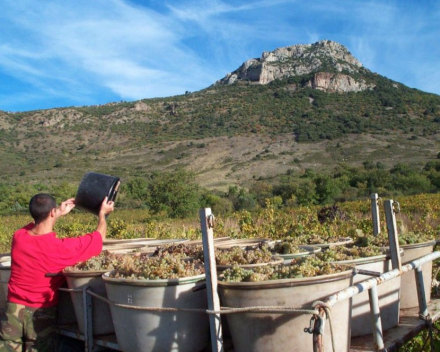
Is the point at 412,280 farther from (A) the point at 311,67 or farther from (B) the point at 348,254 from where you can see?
(A) the point at 311,67

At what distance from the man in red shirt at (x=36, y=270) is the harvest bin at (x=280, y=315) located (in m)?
1.23

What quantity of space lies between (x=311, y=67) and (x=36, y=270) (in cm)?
8746

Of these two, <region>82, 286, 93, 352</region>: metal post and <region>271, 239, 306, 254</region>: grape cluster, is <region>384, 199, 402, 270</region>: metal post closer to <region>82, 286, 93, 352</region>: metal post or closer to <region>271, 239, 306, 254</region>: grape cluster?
<region>271, 239, 306, 254</region>: grape cluster

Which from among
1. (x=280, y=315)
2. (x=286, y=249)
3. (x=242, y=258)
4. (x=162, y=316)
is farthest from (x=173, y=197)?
(x=280, y=315)

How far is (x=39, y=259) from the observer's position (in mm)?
2994

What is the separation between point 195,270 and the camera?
2.56m

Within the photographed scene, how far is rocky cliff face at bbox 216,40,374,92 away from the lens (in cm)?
7731

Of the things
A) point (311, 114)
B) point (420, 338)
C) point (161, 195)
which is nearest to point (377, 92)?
point (311, 114)

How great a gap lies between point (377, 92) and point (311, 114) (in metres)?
13.9

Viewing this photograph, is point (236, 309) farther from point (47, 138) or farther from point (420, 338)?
point (47, 138)

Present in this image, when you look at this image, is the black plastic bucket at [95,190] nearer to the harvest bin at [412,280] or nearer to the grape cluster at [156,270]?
the grape cluster at [156,270]

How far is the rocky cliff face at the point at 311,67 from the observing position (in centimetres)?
7731

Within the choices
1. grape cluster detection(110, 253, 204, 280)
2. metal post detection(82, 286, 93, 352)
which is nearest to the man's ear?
metal post detection(82, 286, 93, 352)

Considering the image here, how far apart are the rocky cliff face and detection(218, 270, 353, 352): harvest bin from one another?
77.4 m
